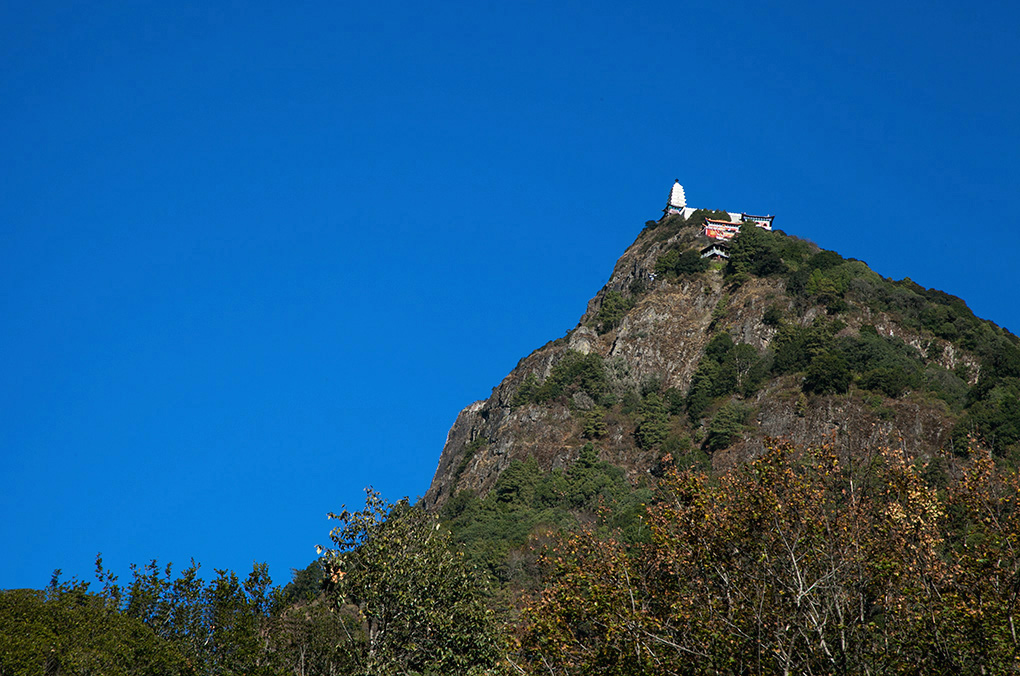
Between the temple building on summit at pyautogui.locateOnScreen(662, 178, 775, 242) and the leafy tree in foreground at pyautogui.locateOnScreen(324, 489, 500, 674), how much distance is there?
128 metres

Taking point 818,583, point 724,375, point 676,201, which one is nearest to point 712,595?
point 818,583

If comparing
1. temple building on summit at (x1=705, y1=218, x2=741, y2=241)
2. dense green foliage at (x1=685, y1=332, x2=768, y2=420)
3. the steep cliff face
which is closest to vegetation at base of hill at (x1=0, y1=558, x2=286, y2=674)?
the steep cliff face

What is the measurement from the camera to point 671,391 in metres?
127

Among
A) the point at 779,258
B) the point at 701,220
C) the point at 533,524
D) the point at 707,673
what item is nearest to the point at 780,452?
the point at 707,673

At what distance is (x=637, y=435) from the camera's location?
120 m

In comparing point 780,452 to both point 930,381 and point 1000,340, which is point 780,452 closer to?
point 930,381

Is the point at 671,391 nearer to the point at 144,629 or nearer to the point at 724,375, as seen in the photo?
the point at 724,375

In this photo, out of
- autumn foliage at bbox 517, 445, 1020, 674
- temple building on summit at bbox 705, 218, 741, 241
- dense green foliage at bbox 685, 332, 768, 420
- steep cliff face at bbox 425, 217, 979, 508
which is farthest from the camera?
temple building on summit at bbox 705, 218, 741, 241

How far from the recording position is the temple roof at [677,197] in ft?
619

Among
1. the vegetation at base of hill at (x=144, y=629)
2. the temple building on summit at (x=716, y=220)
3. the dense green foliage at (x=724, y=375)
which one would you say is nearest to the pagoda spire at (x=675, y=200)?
the temple building on summit at (x=716, y=220)

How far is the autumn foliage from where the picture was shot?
70.9ft

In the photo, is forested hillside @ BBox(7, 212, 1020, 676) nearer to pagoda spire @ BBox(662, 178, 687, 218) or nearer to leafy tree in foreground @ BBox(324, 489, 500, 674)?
leafy tree in foreground @ BBox(324, 489, 500, 674)

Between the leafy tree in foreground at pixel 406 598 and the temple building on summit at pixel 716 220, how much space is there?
5026 inches

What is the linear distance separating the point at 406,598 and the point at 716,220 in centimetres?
13812
